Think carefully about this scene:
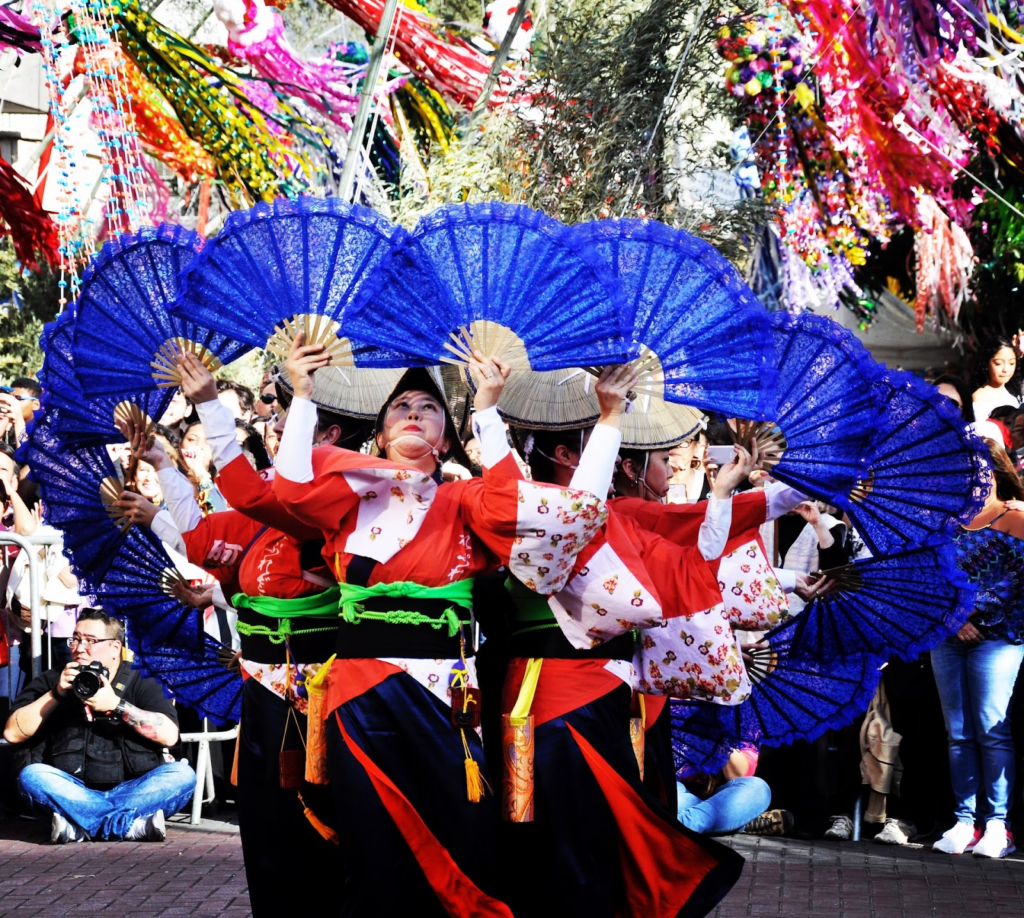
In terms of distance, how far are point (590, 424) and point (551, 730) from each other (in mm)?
805

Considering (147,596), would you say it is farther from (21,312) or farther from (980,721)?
(21,312)

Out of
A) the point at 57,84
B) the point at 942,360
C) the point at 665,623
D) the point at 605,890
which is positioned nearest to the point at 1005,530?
the point at 665,623

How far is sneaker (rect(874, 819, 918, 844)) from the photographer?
6922mm

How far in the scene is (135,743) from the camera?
702cm

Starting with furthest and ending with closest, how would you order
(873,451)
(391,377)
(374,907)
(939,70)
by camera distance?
1. (939,70)
2. (873,451)
3. (391,377)
4. (374,907)

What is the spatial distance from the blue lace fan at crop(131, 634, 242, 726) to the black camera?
1.61 meters

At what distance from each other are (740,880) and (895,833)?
1062 millimetres

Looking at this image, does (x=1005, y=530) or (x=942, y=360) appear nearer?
(x=1005, y=530)

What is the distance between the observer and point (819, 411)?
4.47 meters

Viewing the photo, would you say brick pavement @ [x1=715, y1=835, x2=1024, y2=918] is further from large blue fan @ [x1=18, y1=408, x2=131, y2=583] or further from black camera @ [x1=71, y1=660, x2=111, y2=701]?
black camera @ [x1=71, y1=660, x2=111, y2=701]

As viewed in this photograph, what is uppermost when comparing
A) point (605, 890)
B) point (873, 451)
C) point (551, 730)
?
point (873, 451)

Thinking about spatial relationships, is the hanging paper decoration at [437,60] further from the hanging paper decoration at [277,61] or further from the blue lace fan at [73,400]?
the blue lace fan at [73,400]

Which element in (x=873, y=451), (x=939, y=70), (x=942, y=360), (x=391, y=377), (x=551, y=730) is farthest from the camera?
(x=942, y=360)

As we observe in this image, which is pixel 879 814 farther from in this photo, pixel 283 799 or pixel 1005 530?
pixel 283 799
